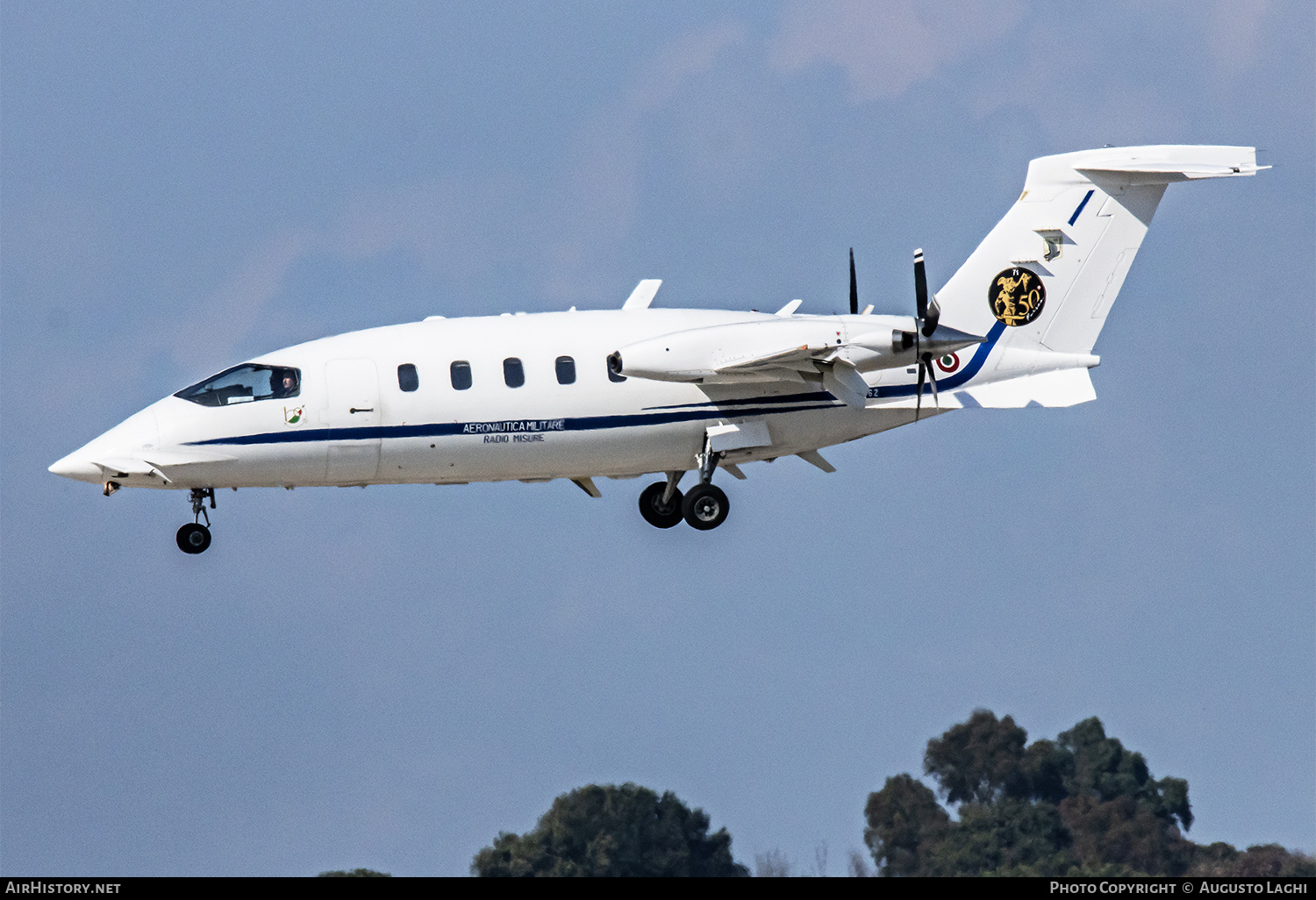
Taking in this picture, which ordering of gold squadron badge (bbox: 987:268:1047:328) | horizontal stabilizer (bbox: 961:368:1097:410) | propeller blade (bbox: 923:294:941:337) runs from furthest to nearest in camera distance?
gold squadron badge (bbox: 987:268:1047:328) < horizontal stabilizer (bbox: 961:368:1097:410) < propeller blade (bbox: 923:294:941:337)

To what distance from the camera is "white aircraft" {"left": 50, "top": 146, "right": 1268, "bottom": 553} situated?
43.4m

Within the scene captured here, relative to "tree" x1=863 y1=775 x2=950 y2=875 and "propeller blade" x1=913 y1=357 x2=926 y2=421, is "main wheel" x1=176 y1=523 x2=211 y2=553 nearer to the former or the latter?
"propeller blade" x1=913 y1=357 x2=926 y2=421

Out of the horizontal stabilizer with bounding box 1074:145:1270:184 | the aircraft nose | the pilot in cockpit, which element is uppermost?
the horizontal stabilizer with bounding box 1074:145:1270:184

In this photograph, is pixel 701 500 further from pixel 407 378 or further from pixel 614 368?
pixel 407 378

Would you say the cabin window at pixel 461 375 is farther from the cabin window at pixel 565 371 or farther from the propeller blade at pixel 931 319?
the propeller blade at pixel 931 319

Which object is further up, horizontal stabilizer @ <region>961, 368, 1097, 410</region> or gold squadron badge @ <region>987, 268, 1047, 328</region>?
gold squadron badge @ <region>987, 268, 1047, 328</region>

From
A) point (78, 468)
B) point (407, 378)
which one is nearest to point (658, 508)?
point (407, 378)

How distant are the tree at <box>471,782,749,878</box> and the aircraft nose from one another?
2387 cm

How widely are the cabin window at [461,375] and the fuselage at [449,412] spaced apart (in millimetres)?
35

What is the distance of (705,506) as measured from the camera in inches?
1795

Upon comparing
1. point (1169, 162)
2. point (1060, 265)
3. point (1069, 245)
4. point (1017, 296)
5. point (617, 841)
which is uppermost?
point (1169, 162)

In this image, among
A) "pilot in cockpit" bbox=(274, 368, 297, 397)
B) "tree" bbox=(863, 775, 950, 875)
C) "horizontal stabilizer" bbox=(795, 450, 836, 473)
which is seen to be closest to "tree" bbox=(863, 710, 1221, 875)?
"tree" bbox=(863, 775, 950, 875)

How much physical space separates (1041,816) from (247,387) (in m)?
35.2

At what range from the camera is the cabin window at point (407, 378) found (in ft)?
143
